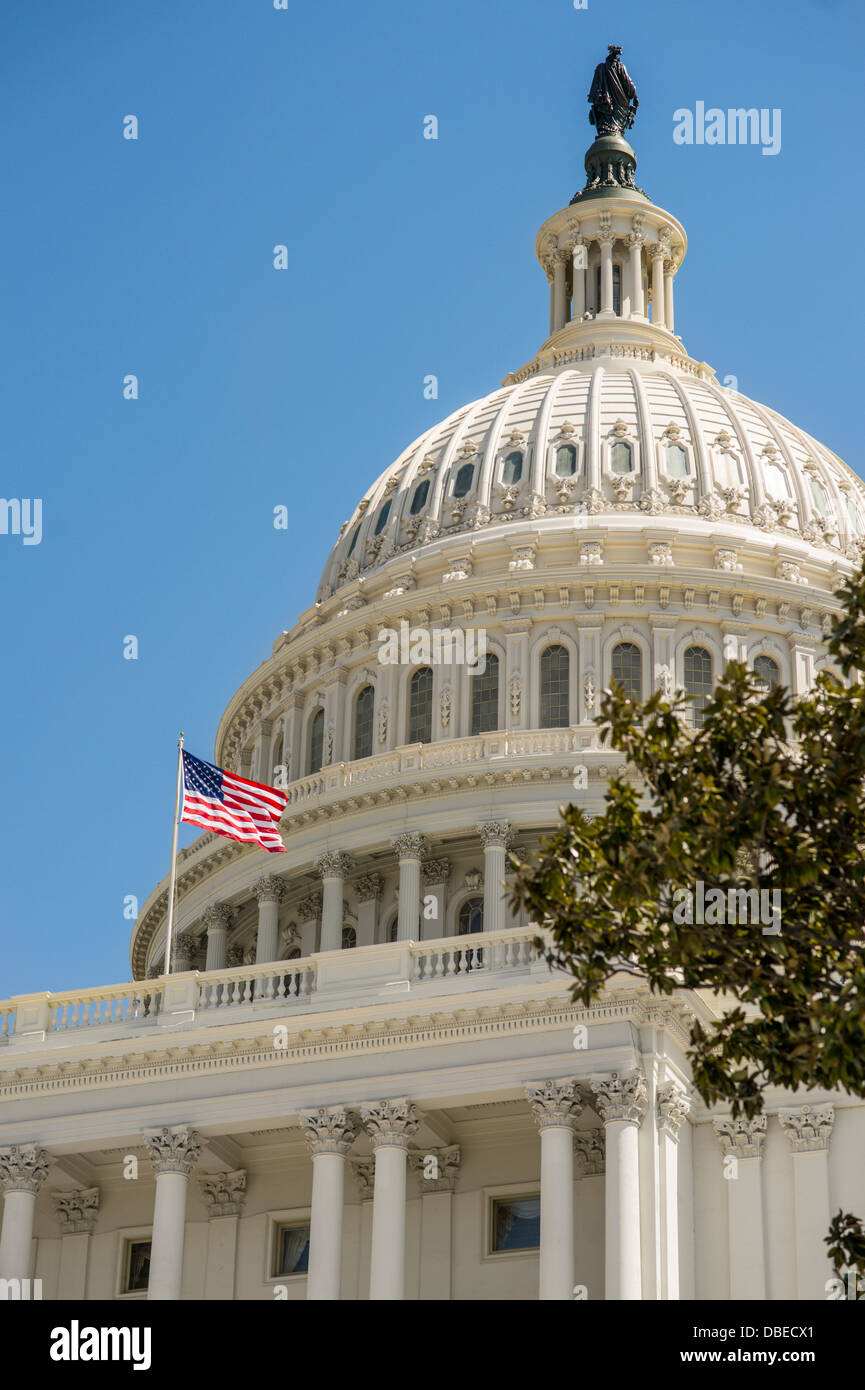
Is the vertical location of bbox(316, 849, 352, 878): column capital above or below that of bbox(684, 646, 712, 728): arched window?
below

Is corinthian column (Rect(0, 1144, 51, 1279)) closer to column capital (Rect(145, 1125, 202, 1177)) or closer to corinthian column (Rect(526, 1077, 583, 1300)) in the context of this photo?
column capital (Rect(145, 1125, 202, 1177))

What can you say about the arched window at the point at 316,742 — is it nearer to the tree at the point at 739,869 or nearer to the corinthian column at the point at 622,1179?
the corinthian column at the point at 622,1179

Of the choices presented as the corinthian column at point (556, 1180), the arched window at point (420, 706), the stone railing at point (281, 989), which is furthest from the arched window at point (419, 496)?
the corinthian column at point (556, 1180)

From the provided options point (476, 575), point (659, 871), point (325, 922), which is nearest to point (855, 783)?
point (659, 871)

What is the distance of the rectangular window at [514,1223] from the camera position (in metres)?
46.2

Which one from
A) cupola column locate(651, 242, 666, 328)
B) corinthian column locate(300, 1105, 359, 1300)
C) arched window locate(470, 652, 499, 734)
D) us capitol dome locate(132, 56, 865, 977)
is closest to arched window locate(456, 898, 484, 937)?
us capitol dome locate(132, 56, 865, 977)

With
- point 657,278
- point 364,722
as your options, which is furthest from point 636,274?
point 364,722

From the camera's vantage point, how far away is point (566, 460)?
74.2m

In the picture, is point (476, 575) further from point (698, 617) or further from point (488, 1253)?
point (488, 1253)

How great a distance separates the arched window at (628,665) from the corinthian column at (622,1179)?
2540 cm

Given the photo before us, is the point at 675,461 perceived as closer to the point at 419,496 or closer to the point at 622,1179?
the point at 419,496

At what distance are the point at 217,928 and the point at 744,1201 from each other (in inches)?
1118

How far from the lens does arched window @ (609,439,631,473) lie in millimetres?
73625

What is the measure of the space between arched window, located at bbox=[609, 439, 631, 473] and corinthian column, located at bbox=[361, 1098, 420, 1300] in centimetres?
3309
